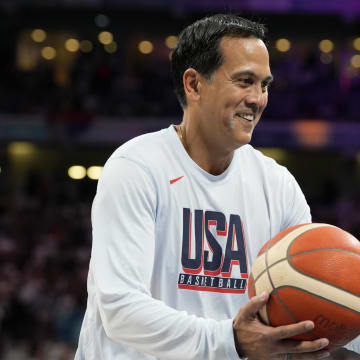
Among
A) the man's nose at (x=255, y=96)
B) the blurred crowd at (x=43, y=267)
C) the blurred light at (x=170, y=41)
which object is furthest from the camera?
A: the blurred light at (x=170, y=41)

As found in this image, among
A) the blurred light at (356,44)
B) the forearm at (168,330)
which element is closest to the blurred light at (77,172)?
the blurred light at (356,44)

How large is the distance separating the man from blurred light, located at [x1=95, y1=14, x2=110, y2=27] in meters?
15.6

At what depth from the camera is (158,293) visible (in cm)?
269

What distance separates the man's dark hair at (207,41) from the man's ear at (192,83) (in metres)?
0.02

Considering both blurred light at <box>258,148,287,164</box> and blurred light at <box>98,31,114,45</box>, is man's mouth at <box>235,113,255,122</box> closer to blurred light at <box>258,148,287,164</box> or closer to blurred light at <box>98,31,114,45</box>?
blurred light at <box>258,148,287,164</box>

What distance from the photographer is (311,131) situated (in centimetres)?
1409

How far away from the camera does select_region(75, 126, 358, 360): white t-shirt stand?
231cm

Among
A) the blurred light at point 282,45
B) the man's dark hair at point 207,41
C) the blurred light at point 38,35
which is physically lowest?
the man's dark hair at point 207,41

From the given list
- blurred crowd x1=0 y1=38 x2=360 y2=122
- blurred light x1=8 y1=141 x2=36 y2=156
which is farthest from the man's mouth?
blurred light x1=8 y1=141 x2=36 y2=156

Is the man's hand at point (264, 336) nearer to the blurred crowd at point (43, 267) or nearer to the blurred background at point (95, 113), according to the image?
the blurred crowd at point (43, 267)

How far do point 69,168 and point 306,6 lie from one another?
22.2ft

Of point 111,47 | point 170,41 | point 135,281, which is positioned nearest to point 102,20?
point 111,47

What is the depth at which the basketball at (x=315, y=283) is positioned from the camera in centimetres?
225

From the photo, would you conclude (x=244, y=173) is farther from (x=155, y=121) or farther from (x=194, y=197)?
(x=155, y=121)
